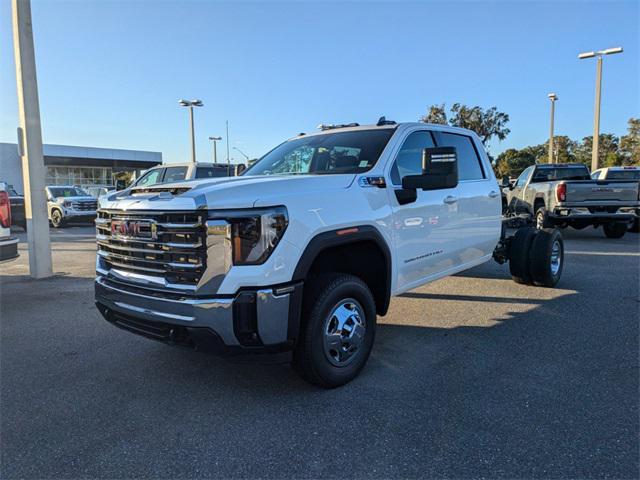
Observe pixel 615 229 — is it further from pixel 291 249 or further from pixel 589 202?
pixel 291 249

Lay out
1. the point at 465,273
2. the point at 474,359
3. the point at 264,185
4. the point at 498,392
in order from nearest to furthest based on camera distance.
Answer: the point at 264,185, the point at 498,392, the point at 474,359, the point at 465,273

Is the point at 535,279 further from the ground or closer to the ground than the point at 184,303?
closer to the ground

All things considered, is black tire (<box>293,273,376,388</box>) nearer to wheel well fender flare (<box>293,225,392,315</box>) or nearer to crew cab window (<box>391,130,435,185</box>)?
wheel well fender flare (<box>293,225,392,315</box>)

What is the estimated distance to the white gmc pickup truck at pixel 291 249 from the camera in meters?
2.91

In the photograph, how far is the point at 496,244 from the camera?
19.9ft

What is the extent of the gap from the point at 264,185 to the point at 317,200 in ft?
1.25

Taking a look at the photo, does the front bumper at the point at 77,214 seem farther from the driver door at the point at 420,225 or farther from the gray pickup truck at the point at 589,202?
the driver door at the point at 420,225

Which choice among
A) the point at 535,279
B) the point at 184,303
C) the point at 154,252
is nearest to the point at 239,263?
the point at 184,303

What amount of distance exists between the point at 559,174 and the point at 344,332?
12441mm

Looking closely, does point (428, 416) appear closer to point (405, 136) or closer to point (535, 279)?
point (405, 136)

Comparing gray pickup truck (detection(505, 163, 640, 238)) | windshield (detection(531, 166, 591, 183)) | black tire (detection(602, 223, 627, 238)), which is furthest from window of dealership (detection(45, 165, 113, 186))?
black tire (detection(602, 223, 627, 238))

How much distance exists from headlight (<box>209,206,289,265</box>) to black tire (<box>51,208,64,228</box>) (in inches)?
748

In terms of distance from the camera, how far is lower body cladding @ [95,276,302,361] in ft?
9.43

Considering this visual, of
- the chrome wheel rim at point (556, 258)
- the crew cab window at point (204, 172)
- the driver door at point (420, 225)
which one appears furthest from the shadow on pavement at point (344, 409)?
the crew cab window at point (204, 172)
